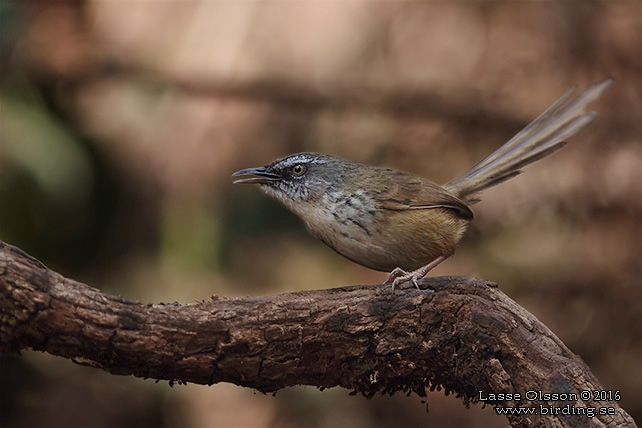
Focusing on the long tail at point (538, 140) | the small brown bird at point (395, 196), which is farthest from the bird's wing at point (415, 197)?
the long tail at point (538, 140)

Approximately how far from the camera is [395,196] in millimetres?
4461

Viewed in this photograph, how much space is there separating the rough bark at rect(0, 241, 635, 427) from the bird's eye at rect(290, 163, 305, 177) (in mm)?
1267

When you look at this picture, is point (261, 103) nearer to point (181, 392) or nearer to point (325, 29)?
point (325, 29)

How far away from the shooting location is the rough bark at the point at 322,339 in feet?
10.3

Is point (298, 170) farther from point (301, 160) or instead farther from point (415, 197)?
point (415, 197)

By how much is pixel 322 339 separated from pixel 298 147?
5448mm

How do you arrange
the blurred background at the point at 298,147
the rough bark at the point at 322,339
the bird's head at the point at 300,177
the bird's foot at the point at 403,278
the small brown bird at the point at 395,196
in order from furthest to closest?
the blurred background at the point at 298,147, the bird's head at the point at 300,177, the small brown bird at the point at 395,196, the bird's foot at the point at 403,278, the rough bark at the point at 322,339

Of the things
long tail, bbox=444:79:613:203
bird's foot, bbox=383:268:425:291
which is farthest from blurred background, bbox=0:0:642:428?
bird's foot, bbox=383:268:425:291

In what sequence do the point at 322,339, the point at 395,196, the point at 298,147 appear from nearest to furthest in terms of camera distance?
1. the point at 322,339
2. the point at 395,196
3. the point at 298,147

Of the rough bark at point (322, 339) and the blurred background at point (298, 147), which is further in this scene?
the blurred background at point (298, 147)

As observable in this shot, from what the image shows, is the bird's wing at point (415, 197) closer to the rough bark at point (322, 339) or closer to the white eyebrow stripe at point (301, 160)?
the white eyebrow stripe at point (301, 160)

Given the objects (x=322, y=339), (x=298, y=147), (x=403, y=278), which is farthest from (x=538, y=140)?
(x=298, y=147)

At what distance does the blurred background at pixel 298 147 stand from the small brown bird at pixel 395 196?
306cm

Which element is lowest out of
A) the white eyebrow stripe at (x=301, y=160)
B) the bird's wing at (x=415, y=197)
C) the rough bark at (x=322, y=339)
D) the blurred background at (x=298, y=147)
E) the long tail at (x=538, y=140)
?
the rough bark at (x=322, y=339)
